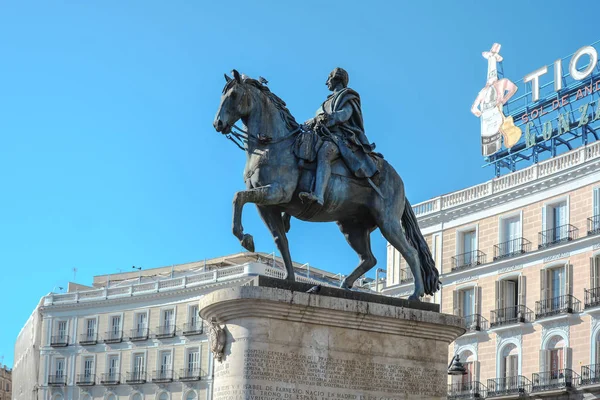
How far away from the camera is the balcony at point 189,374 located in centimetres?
8012

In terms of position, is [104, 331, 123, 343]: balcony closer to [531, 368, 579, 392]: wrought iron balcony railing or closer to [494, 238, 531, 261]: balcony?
[494, 238, 531, 261]: balcony

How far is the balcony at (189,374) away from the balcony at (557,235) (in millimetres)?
31999

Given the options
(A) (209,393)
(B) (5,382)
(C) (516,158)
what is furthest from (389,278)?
(B) (5,382)

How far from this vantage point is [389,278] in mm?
63938

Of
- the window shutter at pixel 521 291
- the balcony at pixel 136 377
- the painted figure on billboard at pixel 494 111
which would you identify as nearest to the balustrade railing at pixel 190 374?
the balcony at pixel 136 377

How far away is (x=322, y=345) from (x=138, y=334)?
71991mm

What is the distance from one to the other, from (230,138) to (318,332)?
300 cm

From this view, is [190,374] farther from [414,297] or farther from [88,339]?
[414,297]

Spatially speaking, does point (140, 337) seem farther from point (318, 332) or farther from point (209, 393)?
point (318, 332)

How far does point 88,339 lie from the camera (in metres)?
88.9

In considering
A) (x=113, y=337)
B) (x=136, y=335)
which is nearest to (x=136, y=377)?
(x=136, y=335)

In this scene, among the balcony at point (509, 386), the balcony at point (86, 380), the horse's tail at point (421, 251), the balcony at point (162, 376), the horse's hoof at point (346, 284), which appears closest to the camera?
the horse's hoof at point (346, 284)

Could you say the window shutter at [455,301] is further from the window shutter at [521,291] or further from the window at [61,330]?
the window at [61,330]

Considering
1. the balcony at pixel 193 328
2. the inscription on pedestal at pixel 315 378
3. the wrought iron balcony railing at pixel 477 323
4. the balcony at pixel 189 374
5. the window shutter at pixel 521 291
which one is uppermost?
the balcony at pixel 193 328
